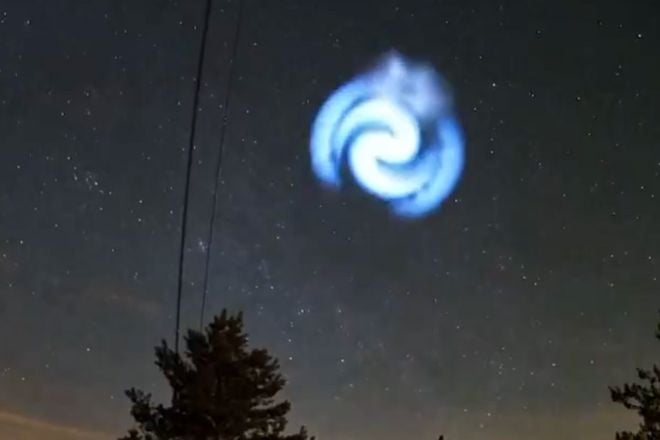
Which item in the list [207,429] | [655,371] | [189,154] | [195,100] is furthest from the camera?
[655,371]

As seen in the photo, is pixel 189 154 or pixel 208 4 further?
pixel 189 154

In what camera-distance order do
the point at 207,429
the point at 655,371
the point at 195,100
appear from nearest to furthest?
the point at 195,100 < the point at 207,429 < the point at 655,371

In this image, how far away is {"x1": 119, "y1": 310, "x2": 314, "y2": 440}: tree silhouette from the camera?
19109mm

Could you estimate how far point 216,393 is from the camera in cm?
1950

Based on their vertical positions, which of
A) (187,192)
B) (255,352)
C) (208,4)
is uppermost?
(255,352)

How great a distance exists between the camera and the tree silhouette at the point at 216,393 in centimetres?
1911

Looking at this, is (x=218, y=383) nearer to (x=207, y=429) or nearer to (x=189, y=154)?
(x=207, y=429)

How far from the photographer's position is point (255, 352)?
20.0m

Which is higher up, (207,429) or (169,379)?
(169,379)

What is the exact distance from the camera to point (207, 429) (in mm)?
19078

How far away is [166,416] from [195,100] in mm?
11822

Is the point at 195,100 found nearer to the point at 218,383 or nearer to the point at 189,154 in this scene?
the point at 189,154

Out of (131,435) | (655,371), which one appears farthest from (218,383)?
(655,371)

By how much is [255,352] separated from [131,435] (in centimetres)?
359
